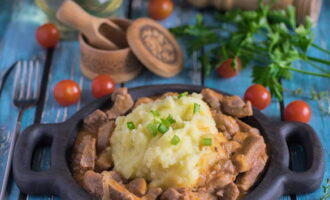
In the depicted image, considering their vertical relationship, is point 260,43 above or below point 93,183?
above

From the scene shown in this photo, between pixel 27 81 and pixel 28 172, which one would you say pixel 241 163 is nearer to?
pixel 28 172

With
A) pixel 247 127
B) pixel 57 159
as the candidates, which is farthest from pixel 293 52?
pixel 57 159

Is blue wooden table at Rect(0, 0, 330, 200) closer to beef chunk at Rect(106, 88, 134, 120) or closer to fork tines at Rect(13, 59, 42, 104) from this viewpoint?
fork tines at Rect(13, 59, 42, 104)

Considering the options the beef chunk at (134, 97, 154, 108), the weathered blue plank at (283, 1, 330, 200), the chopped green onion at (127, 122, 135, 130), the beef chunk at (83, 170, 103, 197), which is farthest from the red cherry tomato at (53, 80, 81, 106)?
the weathered blue plank at (283, 1, 330, 200)

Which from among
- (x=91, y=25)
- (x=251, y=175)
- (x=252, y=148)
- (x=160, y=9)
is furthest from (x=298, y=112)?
(x=160, y=9)

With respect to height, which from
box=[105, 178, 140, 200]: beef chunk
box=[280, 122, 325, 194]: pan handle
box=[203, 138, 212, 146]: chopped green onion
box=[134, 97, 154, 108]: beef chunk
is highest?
box=[203, 138, 212, 146]: chopped green onion

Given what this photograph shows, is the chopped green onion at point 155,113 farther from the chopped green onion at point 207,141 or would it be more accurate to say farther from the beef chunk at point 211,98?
the beef chunk at point 211,98
